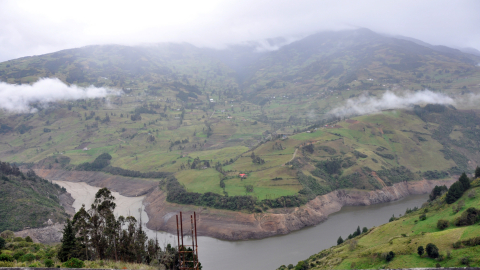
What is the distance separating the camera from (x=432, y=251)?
2823 centimetres

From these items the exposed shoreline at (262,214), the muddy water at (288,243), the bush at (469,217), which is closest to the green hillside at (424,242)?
the bush at (469,217)

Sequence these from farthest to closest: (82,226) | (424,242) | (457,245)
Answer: (82,226), (424,242), (457,245)

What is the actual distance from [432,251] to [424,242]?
2.74 meters

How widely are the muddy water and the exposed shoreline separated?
155cm

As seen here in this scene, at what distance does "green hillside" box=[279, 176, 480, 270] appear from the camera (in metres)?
27.1

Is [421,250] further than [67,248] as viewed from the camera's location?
Yes

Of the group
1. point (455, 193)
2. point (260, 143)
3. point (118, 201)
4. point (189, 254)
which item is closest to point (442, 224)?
point (455, 193)

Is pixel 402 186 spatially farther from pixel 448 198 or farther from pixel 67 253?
pixel 67 253

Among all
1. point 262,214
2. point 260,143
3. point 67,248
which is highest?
point 260,143

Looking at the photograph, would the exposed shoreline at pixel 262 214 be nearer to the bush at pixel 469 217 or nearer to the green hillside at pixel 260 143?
the green hillside at pixel 260 143

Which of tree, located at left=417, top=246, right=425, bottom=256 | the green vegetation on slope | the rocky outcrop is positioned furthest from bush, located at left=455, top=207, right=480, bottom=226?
the green vegetation on slope

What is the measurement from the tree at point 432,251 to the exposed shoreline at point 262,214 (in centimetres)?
3402

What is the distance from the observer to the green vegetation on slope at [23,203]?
58.0 meters

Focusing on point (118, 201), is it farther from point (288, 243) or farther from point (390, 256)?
point (390, 256)
